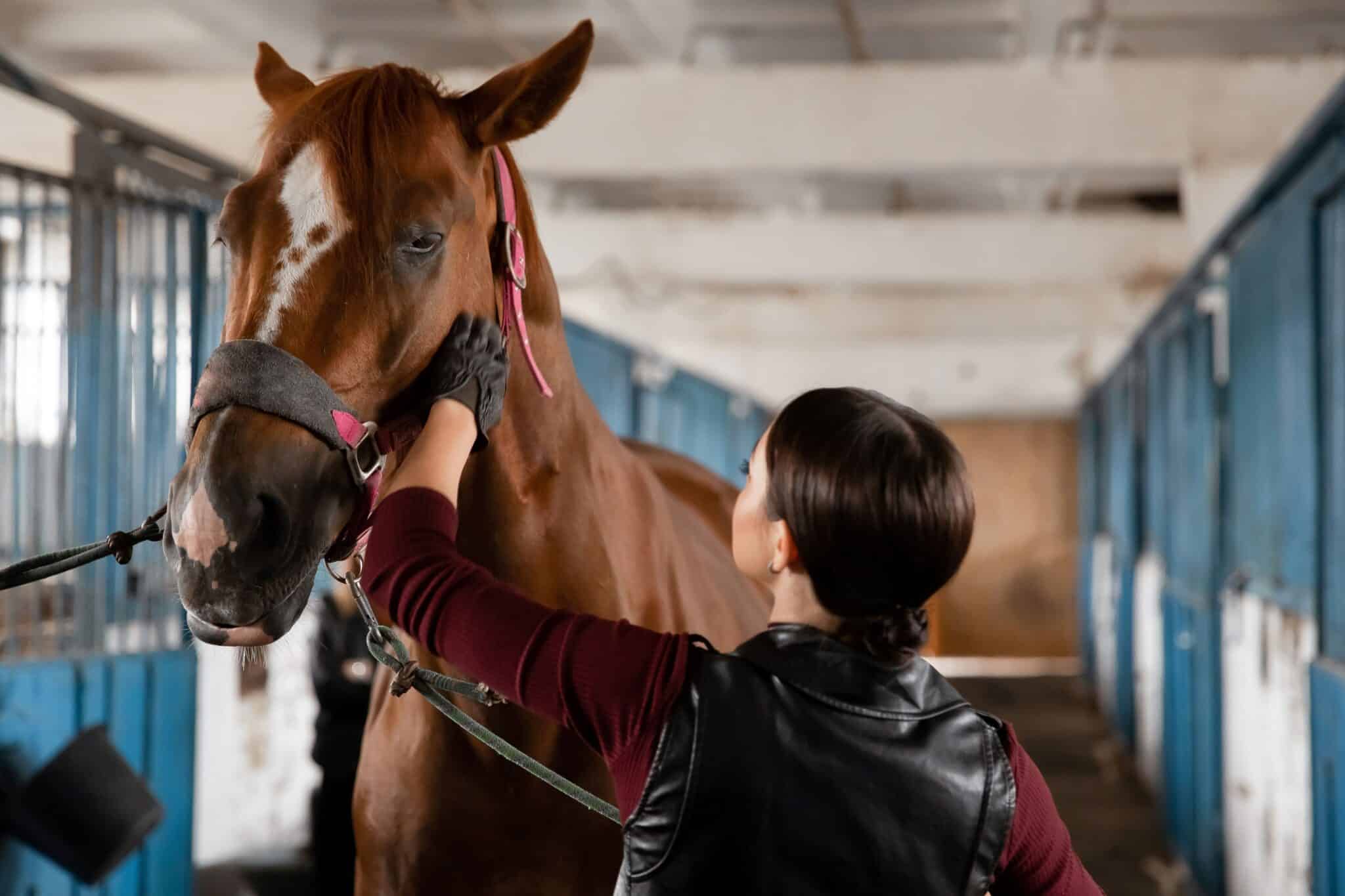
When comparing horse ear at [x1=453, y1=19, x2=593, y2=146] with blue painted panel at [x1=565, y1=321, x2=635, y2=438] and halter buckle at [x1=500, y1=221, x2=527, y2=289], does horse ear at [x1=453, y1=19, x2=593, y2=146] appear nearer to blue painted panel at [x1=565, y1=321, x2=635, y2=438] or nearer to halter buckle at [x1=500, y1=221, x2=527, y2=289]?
halter buckle at [x1=500, y1=221, x2=527, y2=289]

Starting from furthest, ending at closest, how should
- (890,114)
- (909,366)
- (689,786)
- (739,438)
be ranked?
(909,366) < (739,438) < (890,114) < (689,786)

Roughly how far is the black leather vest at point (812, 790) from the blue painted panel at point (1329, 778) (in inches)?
69.0

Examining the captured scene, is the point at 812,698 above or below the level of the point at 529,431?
below

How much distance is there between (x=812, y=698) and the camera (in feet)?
2.68

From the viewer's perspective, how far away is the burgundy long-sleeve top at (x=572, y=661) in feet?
2.69

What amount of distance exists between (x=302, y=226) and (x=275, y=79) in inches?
15.3

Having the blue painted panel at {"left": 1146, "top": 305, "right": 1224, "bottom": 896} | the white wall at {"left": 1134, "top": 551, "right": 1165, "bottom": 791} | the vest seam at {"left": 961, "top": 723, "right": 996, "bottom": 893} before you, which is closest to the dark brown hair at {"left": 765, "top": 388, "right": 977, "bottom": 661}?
the vest seam at {"left": 961, "top": 723, "right": 996, "bottom": 893}

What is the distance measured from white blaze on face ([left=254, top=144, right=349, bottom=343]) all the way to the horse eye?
59mm

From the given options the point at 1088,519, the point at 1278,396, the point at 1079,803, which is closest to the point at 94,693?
the point at 1278,396

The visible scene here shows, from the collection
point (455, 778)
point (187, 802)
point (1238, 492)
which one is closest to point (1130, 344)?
point (1238, 492)

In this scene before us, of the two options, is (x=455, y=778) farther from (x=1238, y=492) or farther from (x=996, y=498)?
(x=996, y=498)

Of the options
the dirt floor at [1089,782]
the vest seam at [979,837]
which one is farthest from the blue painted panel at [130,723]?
the dirt floor at [1089,782]

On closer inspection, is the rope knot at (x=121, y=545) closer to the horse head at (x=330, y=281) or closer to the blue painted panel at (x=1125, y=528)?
the horse head at (x=330, y=281)

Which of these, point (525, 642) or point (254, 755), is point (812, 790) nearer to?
point (525, 642)
